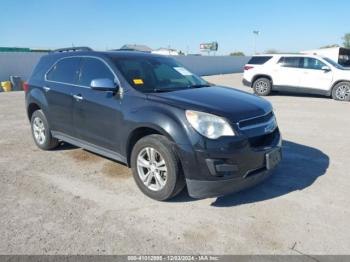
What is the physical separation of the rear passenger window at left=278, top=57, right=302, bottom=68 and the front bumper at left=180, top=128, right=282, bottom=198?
1059cm

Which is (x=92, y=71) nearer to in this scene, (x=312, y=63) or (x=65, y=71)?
(x=65, y=71)

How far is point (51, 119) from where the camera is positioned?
5.44 m

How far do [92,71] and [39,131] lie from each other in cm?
198

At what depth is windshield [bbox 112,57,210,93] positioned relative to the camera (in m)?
4.23

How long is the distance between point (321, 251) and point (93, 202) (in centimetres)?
249

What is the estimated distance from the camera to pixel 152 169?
387 centimetres

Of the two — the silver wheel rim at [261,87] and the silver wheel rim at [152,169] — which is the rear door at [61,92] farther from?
the silver wheel rim at [261,87]

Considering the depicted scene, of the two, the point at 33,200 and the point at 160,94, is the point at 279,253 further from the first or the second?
the point at 33,200

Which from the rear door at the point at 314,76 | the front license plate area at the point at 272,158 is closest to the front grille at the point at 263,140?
the front license plate area at the point at 272,158

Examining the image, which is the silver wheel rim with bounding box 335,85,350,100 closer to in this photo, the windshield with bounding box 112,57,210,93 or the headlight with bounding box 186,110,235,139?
the windshield with bounding box 112,57,210,93

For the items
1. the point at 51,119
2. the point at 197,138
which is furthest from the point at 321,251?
the point at 51,119

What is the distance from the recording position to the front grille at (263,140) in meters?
3.65

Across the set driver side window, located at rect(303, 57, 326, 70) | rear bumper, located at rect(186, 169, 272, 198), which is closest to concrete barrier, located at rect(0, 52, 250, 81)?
driver side window, located at rect(303, 57, 326, 70)

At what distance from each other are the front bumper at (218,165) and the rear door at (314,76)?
10359mm
